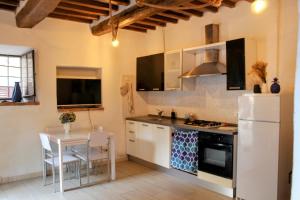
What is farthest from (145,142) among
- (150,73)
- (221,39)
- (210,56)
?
(221,39)

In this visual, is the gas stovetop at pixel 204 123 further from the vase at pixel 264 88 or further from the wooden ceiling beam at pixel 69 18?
the wooden ceiling beam at pixel 69 18

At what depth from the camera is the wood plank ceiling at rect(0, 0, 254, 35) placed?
3590 mm

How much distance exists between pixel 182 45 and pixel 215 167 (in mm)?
2286

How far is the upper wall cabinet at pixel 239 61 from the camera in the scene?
3.45 m

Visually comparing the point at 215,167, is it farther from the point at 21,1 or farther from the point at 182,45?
the point at 21,1

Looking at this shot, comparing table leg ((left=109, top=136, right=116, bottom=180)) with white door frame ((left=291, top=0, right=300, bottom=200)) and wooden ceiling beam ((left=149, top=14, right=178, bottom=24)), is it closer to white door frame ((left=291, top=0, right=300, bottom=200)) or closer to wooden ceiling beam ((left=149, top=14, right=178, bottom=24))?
wooden ceiling beam ((left=149, top=14, right=178, bottom=24))

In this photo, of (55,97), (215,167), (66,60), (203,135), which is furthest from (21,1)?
(215,167)

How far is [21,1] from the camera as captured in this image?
3553 mm

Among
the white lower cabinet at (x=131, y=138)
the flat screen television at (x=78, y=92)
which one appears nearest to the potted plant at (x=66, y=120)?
the flat screen television at (x=78, y=92)

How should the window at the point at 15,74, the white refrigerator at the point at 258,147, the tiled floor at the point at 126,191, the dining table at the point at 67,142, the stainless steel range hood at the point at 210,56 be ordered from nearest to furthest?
1. the white refrigerator at the point at 258,147
2. the tiled floor at the point at 126,191
3. the dining table at the point at 67,142
4. the stainless steel range hood at the point at 210,56
5. the window at the point at 15,74

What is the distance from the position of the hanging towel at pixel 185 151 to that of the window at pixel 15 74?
2519 millimetres

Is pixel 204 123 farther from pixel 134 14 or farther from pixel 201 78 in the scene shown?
pixel 134 14

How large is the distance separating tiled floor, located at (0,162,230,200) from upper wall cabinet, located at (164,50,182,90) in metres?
1.56

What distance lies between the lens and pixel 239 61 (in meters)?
3.49
